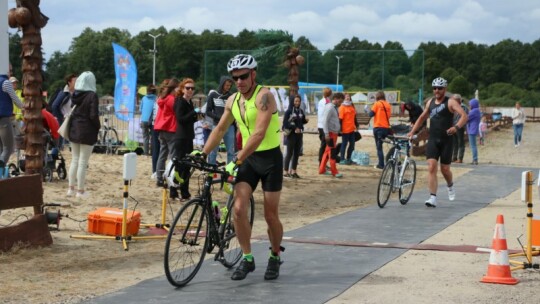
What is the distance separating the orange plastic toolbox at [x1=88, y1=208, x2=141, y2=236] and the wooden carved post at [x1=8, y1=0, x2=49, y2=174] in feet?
5.57

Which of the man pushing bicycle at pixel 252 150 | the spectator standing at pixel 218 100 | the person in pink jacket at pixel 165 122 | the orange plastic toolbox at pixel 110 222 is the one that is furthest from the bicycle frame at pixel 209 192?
the spectator standing at pixel 218 100

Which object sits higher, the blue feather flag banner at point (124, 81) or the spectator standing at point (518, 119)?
Answer: the blue feather flag banner at point (124, 81)

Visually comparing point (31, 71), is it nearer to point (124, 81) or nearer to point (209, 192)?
point (209, 192)

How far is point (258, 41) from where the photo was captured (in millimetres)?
27516

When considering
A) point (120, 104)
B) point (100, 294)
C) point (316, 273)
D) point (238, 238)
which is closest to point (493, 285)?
point (316, 273)

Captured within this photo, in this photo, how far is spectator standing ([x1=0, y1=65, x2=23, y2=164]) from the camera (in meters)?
13.0

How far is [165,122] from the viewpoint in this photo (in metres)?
14.5

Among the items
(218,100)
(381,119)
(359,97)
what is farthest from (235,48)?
(218,100)

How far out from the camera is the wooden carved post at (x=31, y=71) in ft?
38.3

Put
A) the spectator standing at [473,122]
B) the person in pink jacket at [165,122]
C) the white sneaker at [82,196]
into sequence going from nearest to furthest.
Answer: the white sneaker at [82,196], the person in pink jacket at [165,122], the spectator standing at [473,122]

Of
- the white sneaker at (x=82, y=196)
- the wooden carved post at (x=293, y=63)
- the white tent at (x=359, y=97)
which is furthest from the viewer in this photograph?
the white tent at (x=359, y=97)

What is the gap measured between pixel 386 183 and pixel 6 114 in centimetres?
598

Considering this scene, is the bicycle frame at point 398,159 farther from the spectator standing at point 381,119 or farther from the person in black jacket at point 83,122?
the spectator standing at point 381,119

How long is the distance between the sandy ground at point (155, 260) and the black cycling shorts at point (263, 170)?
1.20 meters
